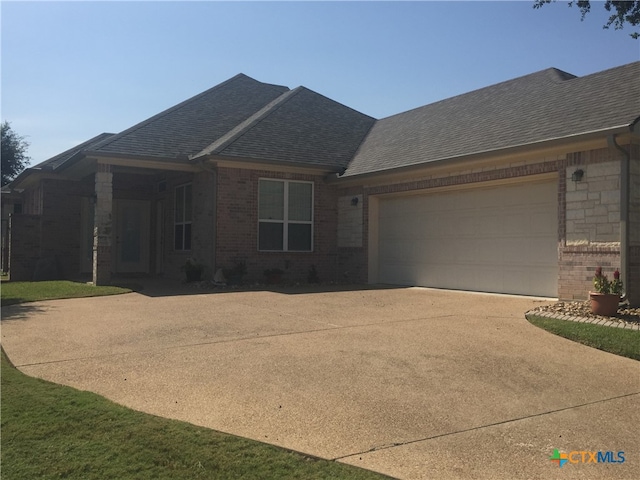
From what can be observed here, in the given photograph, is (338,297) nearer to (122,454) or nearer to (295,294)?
(295,294)

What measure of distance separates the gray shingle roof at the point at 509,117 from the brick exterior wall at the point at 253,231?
4.92ft

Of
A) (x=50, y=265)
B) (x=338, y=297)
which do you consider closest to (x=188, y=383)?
(x=338, y=297)

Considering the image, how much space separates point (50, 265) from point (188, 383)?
14.3 m

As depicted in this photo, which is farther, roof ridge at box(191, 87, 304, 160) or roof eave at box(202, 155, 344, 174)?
roof ridge at box(191, 87, 304, 160)

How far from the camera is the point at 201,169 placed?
50.2ft

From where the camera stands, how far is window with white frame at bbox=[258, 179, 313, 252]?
15.4m

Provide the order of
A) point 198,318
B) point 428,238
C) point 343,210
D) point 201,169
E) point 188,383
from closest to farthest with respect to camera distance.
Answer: point 188,383
point 198,318
point 428,238
point 201,169
point 343,210

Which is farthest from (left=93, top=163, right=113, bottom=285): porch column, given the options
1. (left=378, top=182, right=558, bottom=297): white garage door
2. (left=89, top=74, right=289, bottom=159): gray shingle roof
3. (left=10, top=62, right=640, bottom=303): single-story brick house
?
(left=378, top=182, right=558, bottom=297): white garage door

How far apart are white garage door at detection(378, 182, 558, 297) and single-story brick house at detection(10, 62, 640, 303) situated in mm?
34

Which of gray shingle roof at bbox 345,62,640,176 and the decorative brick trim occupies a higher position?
gray shingle roof at bbox 345,62,640,176

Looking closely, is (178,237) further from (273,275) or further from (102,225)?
(273,275)

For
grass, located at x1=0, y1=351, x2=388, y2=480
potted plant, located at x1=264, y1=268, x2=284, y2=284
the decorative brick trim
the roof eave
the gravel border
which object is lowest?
grass, located at x1=0, y1=351, x2=388, y2=480

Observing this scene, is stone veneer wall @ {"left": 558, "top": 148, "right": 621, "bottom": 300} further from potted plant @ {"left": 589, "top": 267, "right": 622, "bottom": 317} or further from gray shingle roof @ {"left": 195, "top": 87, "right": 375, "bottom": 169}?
gray shingle roof @ {"left": 195, "top": 87, "right": 375, "bottom": 169}

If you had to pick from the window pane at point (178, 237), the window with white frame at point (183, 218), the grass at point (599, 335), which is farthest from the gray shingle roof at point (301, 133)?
the grass at point (599, 335)
